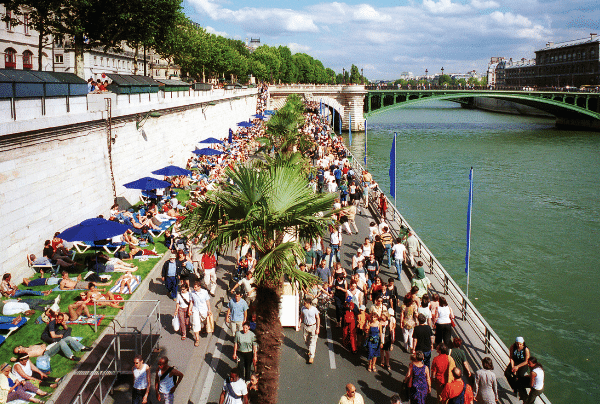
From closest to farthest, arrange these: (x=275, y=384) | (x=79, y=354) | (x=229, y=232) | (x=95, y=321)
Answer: (x=229, y=232), (x=275, y=384), (x=79, y=354), (x=95, y=321)

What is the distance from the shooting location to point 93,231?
1338 centimetres

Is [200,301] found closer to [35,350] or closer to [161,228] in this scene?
[35,350]

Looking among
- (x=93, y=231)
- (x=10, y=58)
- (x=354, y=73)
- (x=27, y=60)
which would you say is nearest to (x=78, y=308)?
(x=93, y=231)

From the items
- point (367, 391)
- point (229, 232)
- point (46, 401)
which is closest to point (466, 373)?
point (367, 391)

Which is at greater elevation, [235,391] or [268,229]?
Result: [268,229]

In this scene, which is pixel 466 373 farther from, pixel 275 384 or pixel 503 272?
pixel 503 272

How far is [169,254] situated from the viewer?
16.7 meters

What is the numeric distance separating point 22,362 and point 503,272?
17062 millimetres

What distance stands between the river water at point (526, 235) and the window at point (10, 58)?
30.3 meters

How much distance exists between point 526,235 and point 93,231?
20317 mm

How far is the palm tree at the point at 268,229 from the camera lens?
22.9 ft

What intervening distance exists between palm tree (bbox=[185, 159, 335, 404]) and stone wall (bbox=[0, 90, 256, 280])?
26.0ft

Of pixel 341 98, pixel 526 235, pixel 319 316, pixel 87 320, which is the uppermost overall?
pixel 341 98

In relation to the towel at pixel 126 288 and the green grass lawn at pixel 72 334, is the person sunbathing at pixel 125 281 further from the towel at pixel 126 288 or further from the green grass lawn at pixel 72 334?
the green grass lawn at pixel 72 334
